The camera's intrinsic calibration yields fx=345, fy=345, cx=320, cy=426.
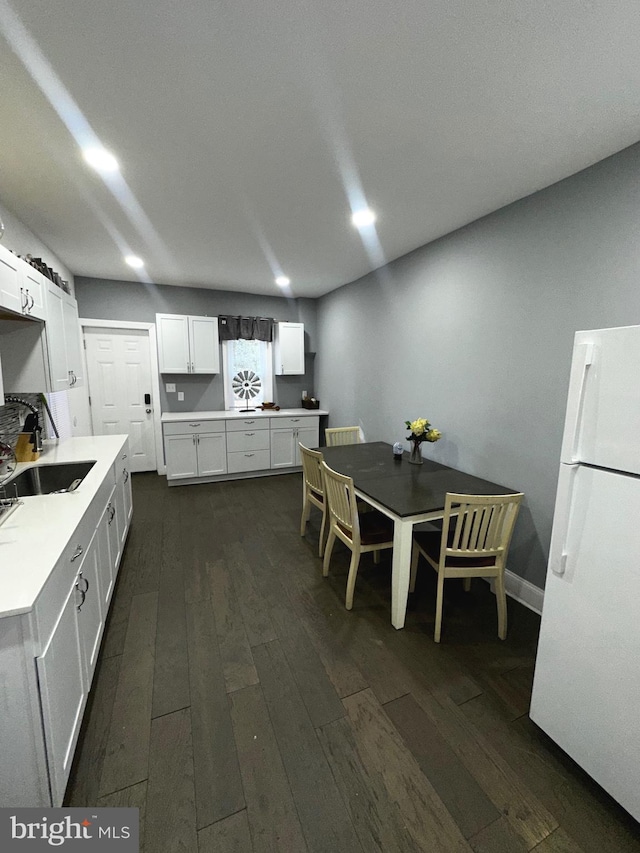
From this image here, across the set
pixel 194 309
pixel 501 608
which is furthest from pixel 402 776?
pixel 194 309

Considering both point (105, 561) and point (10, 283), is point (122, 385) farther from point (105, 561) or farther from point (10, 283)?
point (105, 561)

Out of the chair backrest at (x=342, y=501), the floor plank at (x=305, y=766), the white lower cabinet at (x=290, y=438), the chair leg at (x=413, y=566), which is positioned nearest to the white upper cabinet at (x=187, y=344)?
the white lower cabinet at (x=290, y=438)

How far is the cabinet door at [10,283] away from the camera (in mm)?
1730

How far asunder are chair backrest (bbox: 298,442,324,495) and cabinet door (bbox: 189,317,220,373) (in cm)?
248

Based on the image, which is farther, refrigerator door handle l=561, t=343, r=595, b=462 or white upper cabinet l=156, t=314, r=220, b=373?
white upper cabinet l=156, t=314, r=220, b=373

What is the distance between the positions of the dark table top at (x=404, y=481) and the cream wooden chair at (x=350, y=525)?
0.16m

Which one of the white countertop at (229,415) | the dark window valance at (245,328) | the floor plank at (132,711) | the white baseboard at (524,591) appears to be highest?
the dark window valance at (245,328)

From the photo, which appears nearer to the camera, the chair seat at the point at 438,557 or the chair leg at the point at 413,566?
the chair seat at the point at 438,557

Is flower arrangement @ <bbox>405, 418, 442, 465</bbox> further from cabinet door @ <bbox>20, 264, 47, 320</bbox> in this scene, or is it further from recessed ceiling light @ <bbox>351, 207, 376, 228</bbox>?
cabinet door @ <bbox>20, 264, 47, 320</bbox>

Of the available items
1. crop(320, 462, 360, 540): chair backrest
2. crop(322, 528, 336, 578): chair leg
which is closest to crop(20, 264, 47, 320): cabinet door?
crop(320, 462, 360, 540): chair backrest

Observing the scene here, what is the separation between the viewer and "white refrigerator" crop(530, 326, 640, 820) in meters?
1.13

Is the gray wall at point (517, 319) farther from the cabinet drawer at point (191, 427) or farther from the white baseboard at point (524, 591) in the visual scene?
the cabinet drawer at point (191, 427)

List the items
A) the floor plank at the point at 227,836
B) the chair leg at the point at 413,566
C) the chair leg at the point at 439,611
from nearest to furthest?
1. the floor plank at the point at 227,836
2. the chair leg at the point at 439,611
3. the chair leg at the point at 413,566

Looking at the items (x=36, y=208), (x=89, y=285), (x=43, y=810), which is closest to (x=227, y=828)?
(x=43, y=810)
